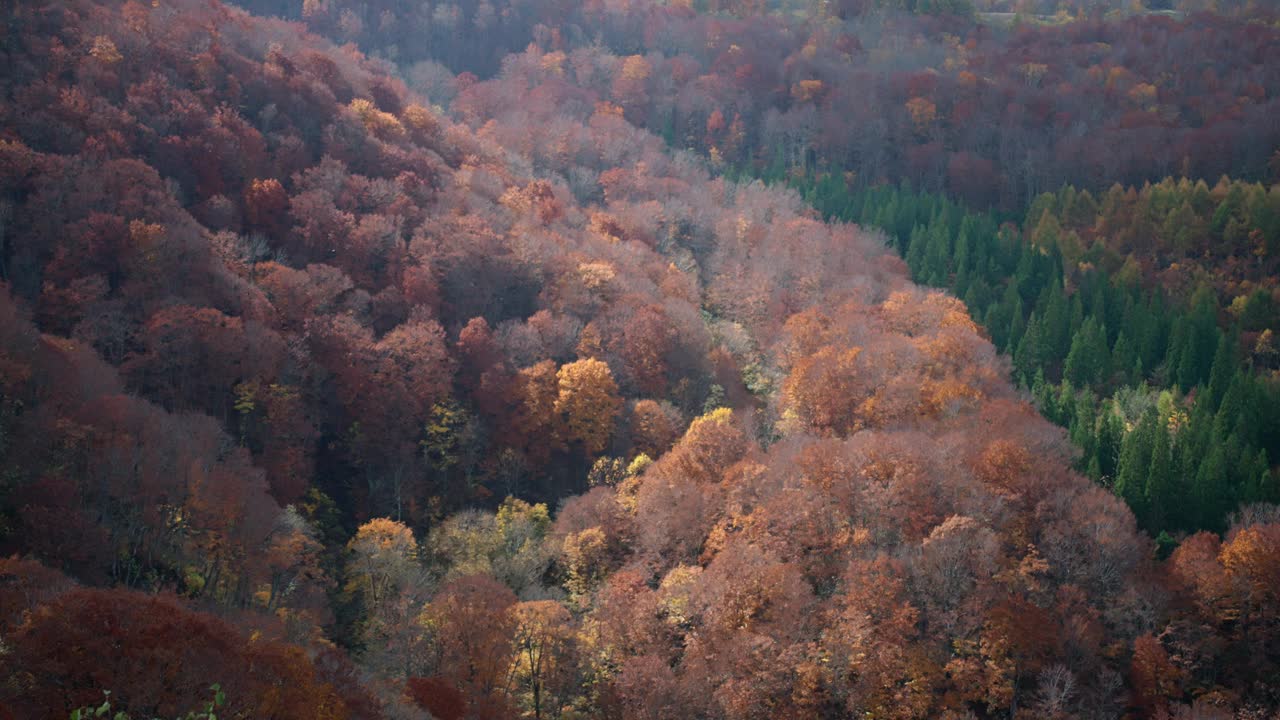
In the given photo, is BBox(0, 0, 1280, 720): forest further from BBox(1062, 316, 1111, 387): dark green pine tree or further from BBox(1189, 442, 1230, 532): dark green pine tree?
BBox(1062, 316, 1111, 387): dark green pine tree

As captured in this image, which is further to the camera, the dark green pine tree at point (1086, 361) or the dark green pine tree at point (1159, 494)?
the dark green pine tree at point (1086, 361)

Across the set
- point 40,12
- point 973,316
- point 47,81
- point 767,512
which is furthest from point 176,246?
point 973,316

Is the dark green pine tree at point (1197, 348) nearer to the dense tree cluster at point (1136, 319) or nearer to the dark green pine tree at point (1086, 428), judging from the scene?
the dense tree cluster at point (1136, 319)

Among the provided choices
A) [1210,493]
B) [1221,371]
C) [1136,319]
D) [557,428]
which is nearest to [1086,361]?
[1221,371]

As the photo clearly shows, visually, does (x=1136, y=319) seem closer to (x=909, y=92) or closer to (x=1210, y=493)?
(x=1210, y=493)

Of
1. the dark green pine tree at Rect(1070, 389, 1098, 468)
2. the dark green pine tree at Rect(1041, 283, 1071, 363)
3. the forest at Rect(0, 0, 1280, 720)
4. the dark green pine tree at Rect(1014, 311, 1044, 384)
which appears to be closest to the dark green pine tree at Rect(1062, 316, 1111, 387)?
the forest at Rect(0, 0, 1280, 720)

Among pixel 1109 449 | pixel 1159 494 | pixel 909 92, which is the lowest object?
pixel 909 92

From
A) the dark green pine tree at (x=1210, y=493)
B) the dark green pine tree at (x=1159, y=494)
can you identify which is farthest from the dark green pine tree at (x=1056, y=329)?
the dark green pine tree at (x=1159, y=494)

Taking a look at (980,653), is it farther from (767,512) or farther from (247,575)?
(247,575)
